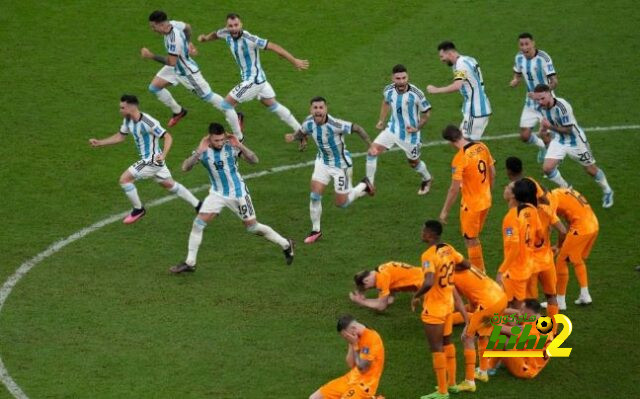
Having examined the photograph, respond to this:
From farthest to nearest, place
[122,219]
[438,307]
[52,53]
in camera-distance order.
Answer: [52,53]
[122,219]
[438,307]

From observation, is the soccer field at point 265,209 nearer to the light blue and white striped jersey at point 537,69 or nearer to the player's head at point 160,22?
the light blue and white striped jersey at point 537,69

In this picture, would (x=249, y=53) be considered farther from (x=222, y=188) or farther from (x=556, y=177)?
(x=556, y=177)

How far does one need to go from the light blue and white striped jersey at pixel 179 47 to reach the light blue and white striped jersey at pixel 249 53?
2.73 ft

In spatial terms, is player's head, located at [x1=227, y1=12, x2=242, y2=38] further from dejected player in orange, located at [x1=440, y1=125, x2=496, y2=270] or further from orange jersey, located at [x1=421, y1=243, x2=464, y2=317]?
orange jersey, located at [x1=421, y1=243, x2=464, y2=317]

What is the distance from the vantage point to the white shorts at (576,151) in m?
20.9

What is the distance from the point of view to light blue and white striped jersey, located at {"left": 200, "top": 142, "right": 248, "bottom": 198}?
19.2 meters

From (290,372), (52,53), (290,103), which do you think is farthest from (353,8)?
(290,372)

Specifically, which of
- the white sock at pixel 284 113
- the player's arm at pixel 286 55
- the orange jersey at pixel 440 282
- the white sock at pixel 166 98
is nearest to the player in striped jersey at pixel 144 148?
the player's arm at pixel 286 55

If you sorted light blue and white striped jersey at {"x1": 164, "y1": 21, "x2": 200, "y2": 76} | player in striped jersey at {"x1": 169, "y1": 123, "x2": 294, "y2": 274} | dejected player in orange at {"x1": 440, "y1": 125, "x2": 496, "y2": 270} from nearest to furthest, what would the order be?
dejected player in orange at {"x1": 440, "y1": 125, "x2": 496, "y2": 270} < player in striped jersey at {"x1": 169, "y1": 123, "x2": 294, "y2": 274} < light blue and white striped jersey at {"x1": 164, "y1": 21, "x2": 200, "y2": 76}

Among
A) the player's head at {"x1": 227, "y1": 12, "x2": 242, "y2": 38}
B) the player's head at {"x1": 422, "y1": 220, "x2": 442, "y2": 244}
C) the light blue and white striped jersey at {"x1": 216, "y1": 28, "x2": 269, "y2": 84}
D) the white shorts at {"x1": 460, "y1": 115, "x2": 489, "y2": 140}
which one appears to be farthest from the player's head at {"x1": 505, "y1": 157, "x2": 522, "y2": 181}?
the player's head at {"x1": 227, "y1": 12, "x2": 242, "y2": 38}

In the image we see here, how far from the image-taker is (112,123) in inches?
985

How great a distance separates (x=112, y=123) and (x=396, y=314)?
888cm

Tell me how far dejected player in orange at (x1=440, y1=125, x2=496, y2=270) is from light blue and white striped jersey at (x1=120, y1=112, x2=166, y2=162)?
189 inches

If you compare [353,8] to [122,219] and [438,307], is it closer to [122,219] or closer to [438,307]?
[122,219]
